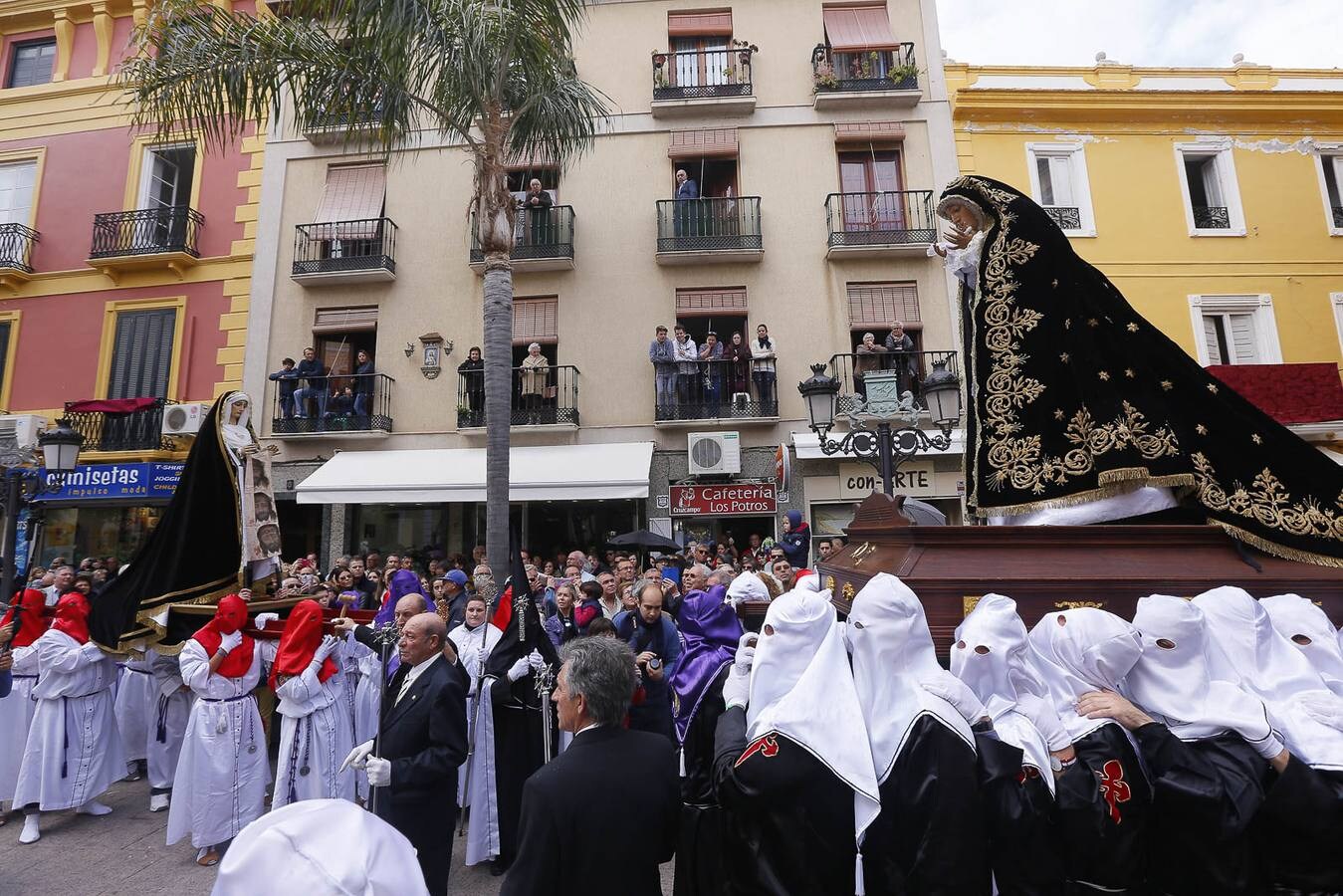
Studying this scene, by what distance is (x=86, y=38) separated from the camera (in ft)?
52.7

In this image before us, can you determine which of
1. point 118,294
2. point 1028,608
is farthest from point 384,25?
point 118,294

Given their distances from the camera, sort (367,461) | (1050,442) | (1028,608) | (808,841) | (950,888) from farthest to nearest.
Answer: (367,461)
(1050,442)
(1028,608)
(808,841)
(950,888)

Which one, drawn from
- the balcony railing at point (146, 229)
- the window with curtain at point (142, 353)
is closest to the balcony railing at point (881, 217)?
the balcony railing at point (146, 229)

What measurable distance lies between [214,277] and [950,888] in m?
17.0

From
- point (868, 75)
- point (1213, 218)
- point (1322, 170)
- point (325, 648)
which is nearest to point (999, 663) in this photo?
point (325, 648)

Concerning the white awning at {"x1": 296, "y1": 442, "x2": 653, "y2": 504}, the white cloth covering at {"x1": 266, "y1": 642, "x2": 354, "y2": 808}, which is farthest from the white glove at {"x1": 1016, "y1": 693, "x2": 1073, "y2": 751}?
the white awning at {"x1": 296, "y1": 442, "x2": 653, "y2": 504}

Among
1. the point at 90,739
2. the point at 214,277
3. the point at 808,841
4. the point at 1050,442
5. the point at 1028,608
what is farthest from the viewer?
the point at 214,277

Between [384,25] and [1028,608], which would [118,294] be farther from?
[1028,608]

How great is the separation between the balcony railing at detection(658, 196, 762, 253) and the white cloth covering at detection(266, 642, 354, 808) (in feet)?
34.9

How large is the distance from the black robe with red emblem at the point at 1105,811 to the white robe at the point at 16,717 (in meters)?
7.03

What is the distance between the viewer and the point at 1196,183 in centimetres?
1453

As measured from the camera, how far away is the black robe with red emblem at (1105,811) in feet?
6.91

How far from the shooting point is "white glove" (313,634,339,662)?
5.09 meters

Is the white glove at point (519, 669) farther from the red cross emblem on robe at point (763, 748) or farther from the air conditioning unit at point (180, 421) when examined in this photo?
the air conditioning unit at point (180, 421)
